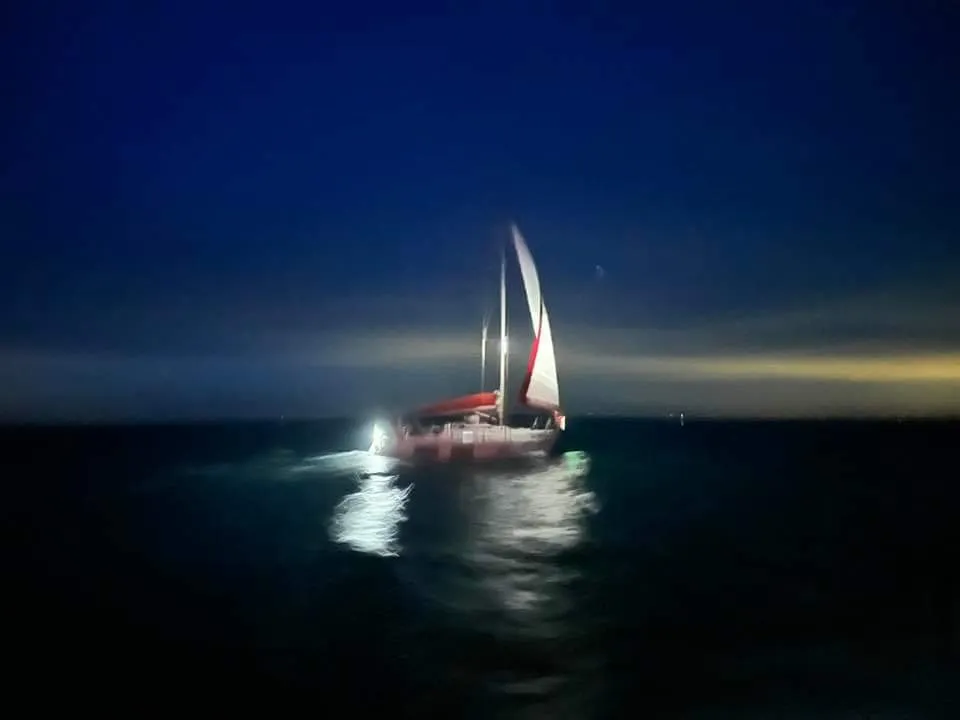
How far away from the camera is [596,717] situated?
1694cm

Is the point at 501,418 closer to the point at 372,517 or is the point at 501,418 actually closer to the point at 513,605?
the point at 372,517

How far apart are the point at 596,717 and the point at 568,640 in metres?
6.08

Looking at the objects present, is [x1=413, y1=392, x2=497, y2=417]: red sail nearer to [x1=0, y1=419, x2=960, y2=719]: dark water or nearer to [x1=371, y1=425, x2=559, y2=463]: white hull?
[x1=371, y1=425, x2=559, y2=463]: white hull

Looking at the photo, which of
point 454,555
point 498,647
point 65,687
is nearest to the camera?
point 65,687

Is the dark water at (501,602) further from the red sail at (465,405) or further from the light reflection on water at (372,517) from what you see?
the red sail at (465,405)

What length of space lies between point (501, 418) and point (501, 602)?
45391mm

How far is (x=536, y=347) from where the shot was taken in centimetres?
7106

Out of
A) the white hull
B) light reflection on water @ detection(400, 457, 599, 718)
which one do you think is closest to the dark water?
light reflection on water @ detection(400, 457, 599, 718)

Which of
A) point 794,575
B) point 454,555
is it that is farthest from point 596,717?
point 454,555

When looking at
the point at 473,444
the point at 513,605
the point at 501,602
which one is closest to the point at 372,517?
the point at 473,444

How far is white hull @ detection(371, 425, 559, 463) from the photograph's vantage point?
230 feet

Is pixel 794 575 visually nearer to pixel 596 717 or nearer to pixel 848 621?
pixel 848 621

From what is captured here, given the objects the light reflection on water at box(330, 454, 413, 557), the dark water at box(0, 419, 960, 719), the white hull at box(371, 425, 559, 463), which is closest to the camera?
the dark water at box(0, 419, 960, 719)

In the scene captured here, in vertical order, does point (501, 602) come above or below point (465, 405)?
below
